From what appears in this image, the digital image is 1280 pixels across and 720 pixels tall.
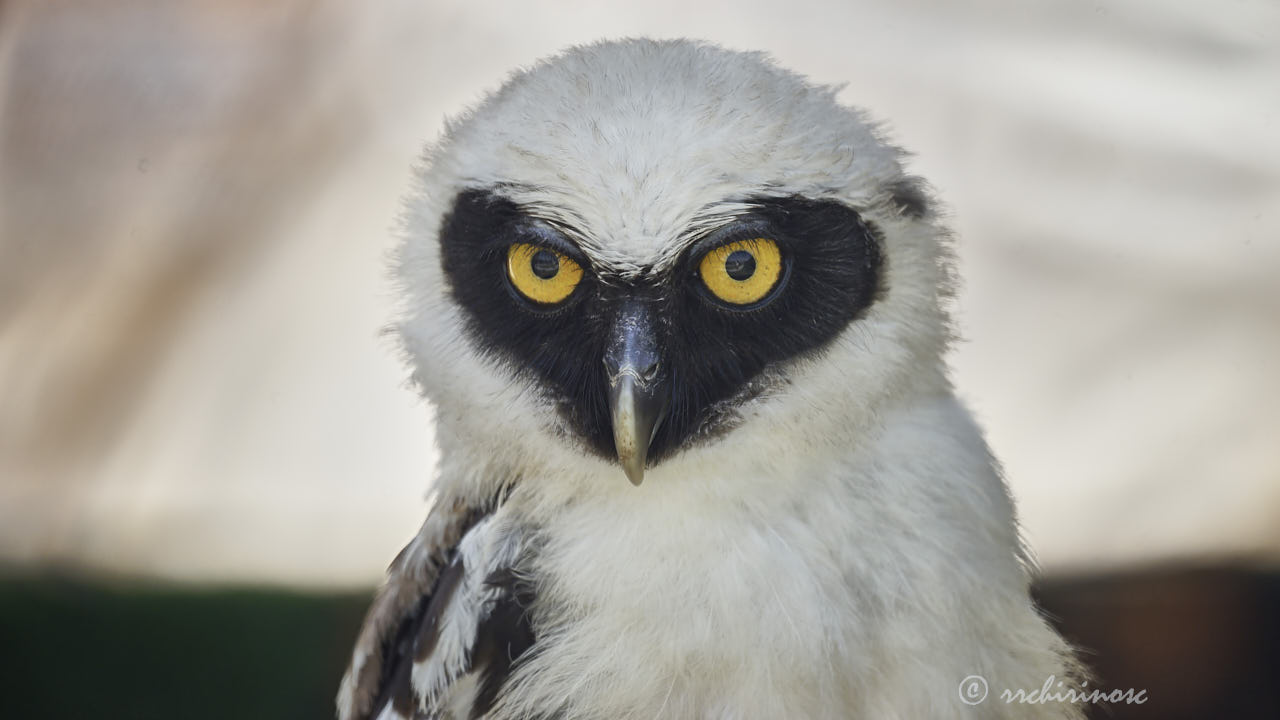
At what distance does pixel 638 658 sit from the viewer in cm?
99

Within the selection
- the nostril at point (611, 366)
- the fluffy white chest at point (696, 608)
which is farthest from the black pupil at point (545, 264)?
the fluffy white chest at point (696, 608)

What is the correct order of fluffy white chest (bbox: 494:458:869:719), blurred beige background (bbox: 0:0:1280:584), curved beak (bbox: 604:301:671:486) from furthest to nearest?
blurred beige background (bbox: 0:0:1280:584) → fluffy white chest (bbox: 494:458:869:719) → curved beak (bbox: 604:301:671:486)

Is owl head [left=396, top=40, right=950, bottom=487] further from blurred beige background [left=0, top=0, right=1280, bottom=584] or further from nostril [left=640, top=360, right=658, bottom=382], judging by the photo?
blurred beige background [left=0, top=0, right=1280, bottom=584]

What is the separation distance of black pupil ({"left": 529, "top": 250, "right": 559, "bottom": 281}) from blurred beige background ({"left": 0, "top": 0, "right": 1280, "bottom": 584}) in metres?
0.37

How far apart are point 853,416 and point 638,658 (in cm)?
36

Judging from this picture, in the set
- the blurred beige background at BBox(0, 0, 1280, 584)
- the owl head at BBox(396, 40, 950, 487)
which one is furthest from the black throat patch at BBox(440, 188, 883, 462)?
the blurred beige background at BBox(0, 0, 1280, 584)

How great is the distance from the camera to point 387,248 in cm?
122

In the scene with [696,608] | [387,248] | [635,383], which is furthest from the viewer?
[387,248]

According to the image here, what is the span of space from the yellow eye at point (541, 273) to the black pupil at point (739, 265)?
15 centimetres

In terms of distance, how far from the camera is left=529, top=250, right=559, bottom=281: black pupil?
903mm

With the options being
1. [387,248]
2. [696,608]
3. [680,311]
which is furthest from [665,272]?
[387,248]

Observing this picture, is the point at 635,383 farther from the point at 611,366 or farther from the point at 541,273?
the point at 541,273

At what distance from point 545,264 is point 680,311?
0.14m

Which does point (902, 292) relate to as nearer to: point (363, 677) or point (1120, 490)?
point (1120, 490)
